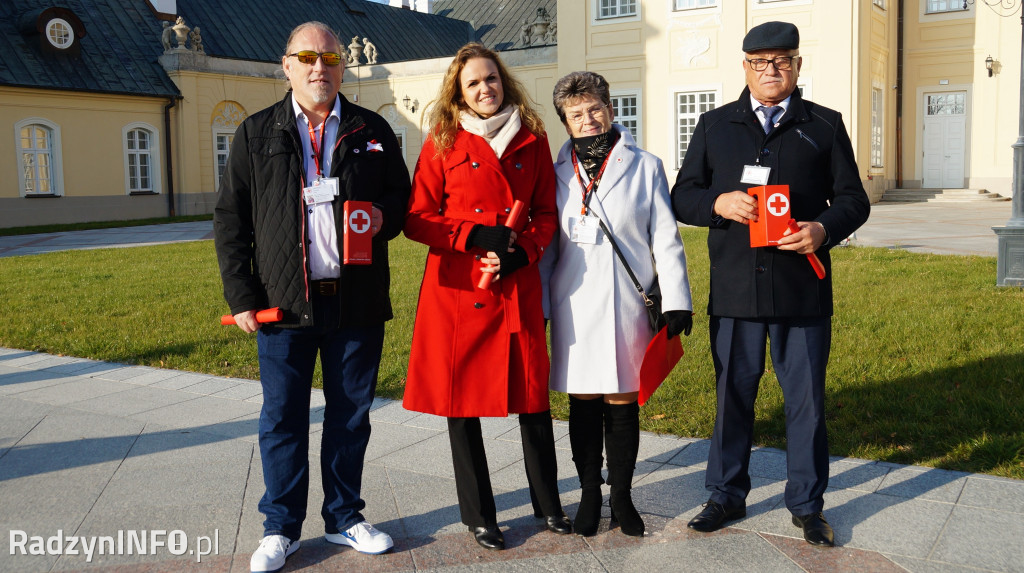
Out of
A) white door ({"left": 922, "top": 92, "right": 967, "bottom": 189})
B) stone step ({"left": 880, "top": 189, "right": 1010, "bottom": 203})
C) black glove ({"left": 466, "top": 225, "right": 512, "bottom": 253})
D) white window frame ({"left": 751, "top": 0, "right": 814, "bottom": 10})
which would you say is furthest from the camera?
white door ({"left": 922, "top": 92, "right": 967, "bottom": 189})

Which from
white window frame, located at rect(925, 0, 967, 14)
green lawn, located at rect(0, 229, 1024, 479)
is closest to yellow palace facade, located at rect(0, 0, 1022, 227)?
white window frame, located at rect(925, 0, 967, 14)

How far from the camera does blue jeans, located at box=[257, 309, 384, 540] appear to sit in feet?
12.4

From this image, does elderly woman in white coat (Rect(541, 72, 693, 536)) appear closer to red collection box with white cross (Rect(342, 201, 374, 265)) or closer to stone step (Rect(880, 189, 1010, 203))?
red collection box with white cross (Rect(342, 201, 374, 265))

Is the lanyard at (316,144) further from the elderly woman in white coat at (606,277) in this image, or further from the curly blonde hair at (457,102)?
the elderly woman in white coat at (606,277)

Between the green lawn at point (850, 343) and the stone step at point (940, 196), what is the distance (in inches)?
546

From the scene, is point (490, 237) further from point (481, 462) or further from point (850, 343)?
point (850, 343)

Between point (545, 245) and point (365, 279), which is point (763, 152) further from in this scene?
point (365, 279)

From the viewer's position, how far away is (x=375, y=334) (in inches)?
154

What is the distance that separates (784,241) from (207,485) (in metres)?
3.07

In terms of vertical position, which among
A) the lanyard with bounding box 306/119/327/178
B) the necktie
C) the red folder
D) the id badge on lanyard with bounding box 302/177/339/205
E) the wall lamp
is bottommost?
the red folder

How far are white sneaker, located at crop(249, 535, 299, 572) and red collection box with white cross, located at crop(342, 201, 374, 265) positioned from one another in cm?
119

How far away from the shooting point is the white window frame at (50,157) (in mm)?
27266

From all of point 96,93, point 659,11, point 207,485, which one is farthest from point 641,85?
point 207,485

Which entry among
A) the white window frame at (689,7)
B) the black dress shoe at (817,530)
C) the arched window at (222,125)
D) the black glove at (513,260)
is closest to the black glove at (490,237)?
the black glove at (513,260)
